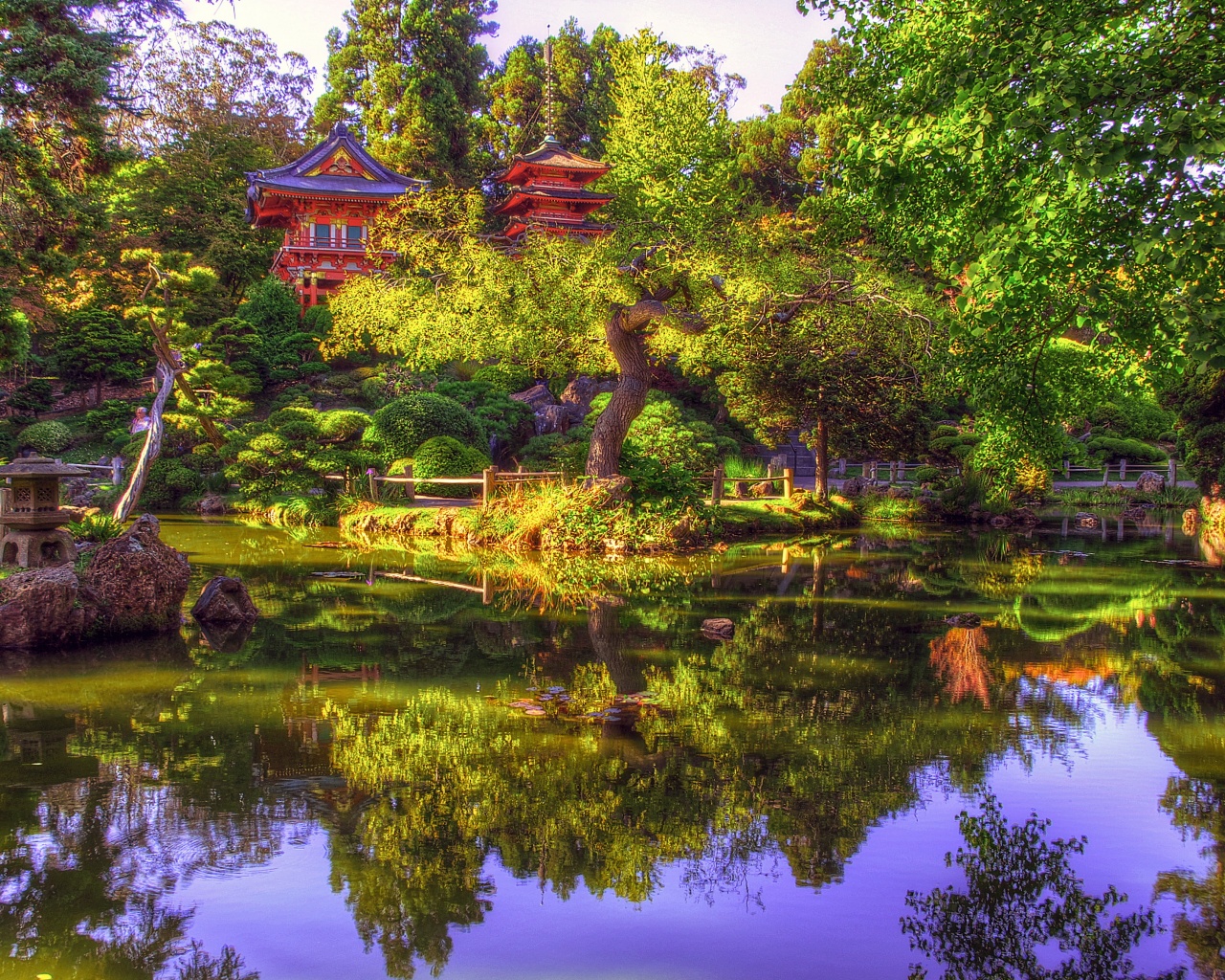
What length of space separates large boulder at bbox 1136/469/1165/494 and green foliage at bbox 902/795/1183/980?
85.0 feet

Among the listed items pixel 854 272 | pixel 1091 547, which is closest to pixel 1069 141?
pixel 854 272

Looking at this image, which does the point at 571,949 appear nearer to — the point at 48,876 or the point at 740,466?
the point at 48,876

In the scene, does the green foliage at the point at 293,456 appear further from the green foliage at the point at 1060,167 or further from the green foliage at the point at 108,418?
the green foliage at the point at 1060,167

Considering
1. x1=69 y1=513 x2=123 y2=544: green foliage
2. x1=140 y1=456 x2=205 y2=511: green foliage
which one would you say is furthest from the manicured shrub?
x1=69 y1=513 x2=123 y2=544: green foliage

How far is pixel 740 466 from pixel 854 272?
10142mm

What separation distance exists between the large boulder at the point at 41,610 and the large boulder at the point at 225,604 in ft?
A: 3.80

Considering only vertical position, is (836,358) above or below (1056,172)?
above

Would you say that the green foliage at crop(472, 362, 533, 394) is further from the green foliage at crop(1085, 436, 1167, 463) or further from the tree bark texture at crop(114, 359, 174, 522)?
the green foliage at crop(1085, 436, 1167, 463)

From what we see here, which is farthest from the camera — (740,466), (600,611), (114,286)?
(740,466)

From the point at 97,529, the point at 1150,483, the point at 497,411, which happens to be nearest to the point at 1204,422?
the point at 1150,483

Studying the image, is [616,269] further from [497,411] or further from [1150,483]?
[1150,483]

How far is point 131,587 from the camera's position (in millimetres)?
8688

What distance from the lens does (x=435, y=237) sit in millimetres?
16453

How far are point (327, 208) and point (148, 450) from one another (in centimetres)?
1906
